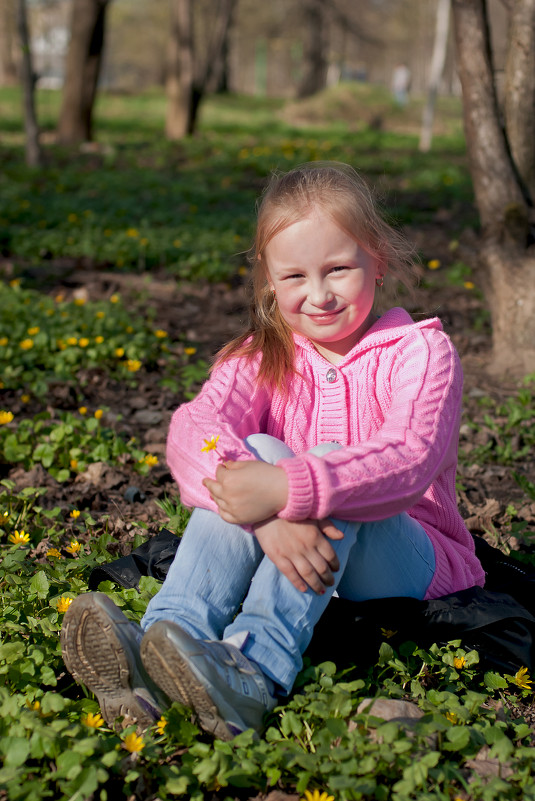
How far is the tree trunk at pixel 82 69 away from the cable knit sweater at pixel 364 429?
38.9ft

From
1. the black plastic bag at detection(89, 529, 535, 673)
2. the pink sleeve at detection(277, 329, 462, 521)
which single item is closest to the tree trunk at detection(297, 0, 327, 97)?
the pink sleeve at detection(277, 329, 462, 521)

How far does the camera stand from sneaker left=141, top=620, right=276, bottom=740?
161 cm

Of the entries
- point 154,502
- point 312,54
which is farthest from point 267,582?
point 312,54

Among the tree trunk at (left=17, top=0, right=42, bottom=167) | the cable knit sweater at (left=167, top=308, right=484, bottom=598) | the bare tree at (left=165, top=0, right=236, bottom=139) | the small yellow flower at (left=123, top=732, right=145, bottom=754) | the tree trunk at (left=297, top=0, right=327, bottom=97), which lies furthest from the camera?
the tree trunk at (left=297, top=0, right=327, bottom=97)

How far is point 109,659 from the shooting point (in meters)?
1.72

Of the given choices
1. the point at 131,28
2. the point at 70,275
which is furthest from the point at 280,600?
the point at 131,28

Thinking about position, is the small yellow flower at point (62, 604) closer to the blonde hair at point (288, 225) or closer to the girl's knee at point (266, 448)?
the girl's knee at point (266, 448)

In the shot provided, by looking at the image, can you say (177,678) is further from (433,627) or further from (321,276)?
(321,276)

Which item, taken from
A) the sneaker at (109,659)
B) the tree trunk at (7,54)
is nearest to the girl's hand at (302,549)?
the sneaker at (109,659)

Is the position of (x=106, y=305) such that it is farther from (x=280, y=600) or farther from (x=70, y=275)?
(x=280, y=600)

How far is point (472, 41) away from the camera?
432 cm

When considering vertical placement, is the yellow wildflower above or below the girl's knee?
below

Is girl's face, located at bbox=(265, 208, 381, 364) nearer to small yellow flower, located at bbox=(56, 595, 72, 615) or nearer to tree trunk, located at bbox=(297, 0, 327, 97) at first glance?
small yellow flower, located at bbox=(56, 595, 72, 615)

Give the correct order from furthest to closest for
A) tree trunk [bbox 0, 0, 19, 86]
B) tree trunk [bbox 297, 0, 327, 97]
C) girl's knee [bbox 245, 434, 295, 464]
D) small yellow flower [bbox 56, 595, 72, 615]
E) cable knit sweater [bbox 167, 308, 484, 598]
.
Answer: tree trunk [bbox 0, 0, 19, 86]
tree trunk [bbox 297, 0, 327, 97]
small yellow flower [bbox 56, 595, 72, 615]
girl's knee [bbox 245, 434, 295, 464]
cable knit sweater [bbox 167, 308, 484, 598]
